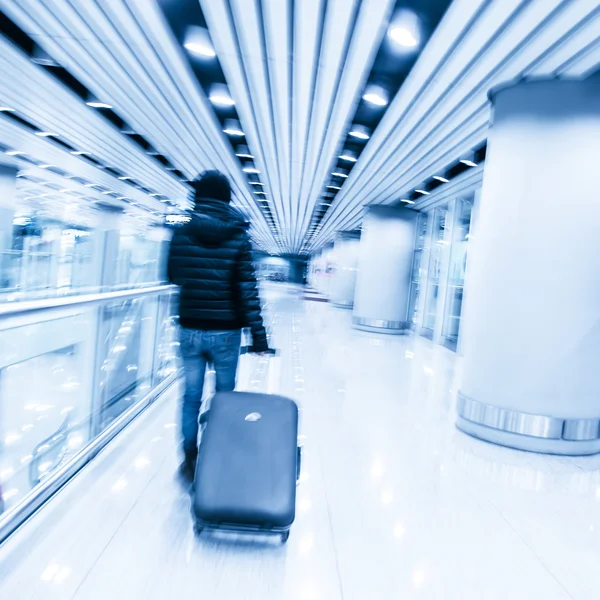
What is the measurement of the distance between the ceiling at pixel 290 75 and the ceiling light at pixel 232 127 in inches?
1.3

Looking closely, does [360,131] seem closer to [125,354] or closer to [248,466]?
[125,354]

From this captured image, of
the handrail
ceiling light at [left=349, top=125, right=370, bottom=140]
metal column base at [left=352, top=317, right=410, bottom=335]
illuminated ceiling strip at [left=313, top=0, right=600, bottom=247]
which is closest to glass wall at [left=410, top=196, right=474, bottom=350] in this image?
metal column base at [left=352, top=317, right=410, bottom=335]

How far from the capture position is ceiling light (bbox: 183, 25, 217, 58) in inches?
203

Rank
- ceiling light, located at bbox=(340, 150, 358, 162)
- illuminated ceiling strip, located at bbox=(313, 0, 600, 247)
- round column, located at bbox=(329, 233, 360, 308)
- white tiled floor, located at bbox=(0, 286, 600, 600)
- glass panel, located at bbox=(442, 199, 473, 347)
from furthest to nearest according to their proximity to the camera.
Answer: round column, located at bbox=(329, 233, 360, 308) → glass panel, located at bbox=(442, 199, 473, 347) → ceiling light, located at bbox=(340, 150, 358, 162) → illuminated ceiling strip, located at bbox=(313, 0, 600, 247) → white tiled floor, located at bbox=(0, 286, 600, 600)

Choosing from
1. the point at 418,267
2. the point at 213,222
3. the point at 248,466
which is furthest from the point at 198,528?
the point at 418,267

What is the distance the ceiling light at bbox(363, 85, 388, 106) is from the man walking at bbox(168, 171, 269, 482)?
150 inches

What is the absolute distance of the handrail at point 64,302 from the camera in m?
2.05

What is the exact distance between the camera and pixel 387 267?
13750 mm

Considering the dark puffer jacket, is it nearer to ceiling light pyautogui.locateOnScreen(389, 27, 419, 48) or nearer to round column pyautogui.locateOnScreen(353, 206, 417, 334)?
ceiling light pyautogui.locateOnScreen(389, 27, 419, 48)

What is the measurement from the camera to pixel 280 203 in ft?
54.7

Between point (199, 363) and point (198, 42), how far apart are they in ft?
12.4

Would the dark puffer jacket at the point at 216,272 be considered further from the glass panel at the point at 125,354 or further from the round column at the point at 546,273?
the round column at the point at 546,273

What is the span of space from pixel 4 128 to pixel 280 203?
8132mm

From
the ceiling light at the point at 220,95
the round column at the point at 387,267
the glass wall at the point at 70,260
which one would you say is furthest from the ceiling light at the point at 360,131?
the round column at the point at 387,267
